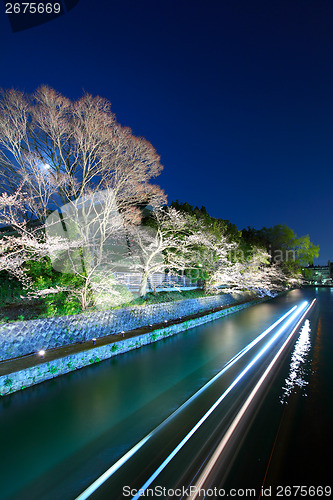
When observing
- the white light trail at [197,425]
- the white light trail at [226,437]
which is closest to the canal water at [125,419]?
the white light trail at [226,437]

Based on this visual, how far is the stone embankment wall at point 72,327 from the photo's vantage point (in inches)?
277

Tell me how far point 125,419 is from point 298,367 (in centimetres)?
582

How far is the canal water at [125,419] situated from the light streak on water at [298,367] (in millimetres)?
39

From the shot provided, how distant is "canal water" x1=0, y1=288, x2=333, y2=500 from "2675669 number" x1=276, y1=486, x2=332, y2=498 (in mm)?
151

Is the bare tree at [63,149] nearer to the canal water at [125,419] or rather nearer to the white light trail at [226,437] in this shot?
the canal water at [125,419]

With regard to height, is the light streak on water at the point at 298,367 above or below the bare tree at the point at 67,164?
below

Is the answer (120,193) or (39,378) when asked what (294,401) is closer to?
(39,378)

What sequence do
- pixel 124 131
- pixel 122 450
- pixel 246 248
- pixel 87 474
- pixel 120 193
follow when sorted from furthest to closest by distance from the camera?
pixel 246 248 → pixel 120 193 → pixel 124 131 → pixel 122 450 → pixel 87 474

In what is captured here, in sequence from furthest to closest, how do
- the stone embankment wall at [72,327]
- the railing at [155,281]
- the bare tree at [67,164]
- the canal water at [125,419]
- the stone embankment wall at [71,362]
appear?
the railing at [155,281], the bare tree at [67,164], the stone embankment wall at [72,327], the stone embankment wall at [71,362], the canal water at [125,419]

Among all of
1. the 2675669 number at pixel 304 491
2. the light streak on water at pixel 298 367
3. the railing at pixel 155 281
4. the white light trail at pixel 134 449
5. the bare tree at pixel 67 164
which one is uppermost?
the bare tree at pixel 67 164

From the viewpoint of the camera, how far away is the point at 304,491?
Result: 10.3 feet

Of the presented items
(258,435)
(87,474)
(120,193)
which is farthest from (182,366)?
(120,193)

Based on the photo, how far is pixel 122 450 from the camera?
4.07 m

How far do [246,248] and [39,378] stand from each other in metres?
28.2
